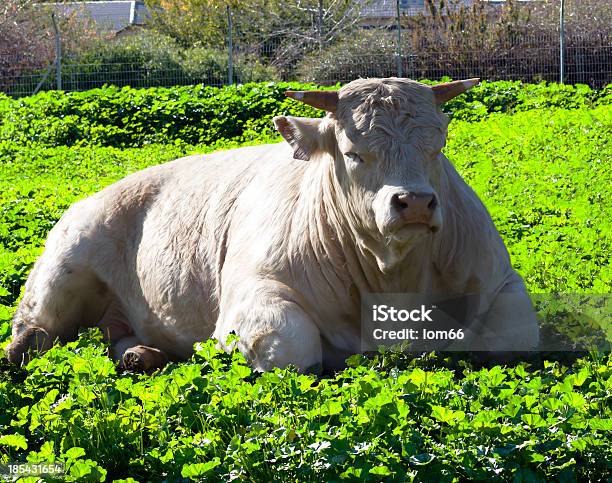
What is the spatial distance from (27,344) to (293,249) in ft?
6.95

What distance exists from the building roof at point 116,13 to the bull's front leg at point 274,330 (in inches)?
1448

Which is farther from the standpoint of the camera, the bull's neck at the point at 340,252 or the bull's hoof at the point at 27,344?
the bull's hoof at the point at 27,344

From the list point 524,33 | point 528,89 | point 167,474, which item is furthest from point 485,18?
point 167,474

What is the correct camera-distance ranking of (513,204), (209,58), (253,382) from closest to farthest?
1. (253,382)
2. (513,204)
3. (209,58)

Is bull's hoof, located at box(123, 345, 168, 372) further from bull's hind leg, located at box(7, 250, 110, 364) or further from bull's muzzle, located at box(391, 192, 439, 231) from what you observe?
bull's muzzle, located at box(391, 192, 439, 231)

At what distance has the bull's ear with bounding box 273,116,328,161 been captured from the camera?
623 cm

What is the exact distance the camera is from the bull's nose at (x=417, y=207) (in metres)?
5.38

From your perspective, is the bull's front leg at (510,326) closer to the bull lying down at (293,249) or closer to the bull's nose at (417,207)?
the bull lying down at (293,249)

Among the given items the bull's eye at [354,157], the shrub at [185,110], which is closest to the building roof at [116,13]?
the shrub at [185,110]

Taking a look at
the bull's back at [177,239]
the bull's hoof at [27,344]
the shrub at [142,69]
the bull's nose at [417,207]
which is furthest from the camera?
the shrub at [142,69]

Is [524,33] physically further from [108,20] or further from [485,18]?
[108,20]

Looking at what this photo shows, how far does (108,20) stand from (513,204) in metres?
35.2

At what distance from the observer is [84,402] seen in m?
4.96

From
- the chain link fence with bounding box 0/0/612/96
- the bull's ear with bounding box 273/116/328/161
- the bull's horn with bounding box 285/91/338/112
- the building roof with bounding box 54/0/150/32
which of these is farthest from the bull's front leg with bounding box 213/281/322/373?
the building roof with bounding box 54/0/150/32
